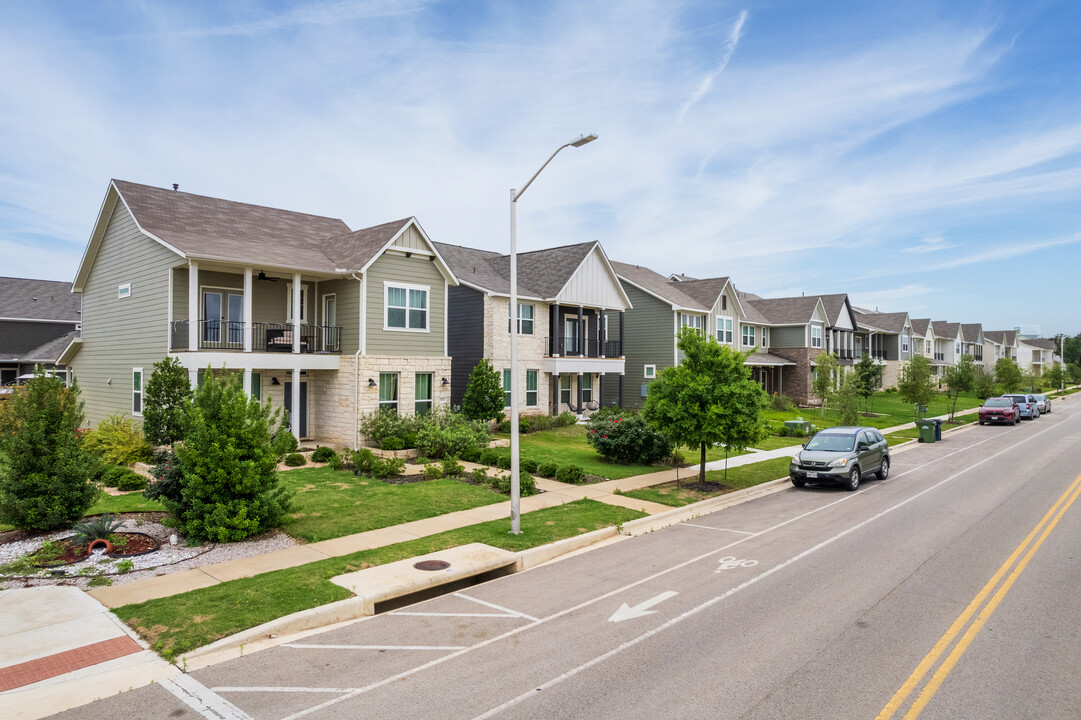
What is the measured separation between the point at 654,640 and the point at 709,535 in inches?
234

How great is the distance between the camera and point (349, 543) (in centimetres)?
1182

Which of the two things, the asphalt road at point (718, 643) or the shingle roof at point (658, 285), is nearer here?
the asphalt road at point (718, 643)

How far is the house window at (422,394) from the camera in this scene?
969 inches

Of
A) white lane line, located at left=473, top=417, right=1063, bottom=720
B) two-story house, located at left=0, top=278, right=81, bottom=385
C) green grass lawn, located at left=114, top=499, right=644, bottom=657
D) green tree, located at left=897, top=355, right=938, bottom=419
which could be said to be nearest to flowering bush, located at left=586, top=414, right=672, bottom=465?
white lane line, located at left=473, top=417, right=1063, bottom=720

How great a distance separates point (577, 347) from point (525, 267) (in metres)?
5.54

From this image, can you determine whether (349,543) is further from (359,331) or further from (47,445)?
(359,331)

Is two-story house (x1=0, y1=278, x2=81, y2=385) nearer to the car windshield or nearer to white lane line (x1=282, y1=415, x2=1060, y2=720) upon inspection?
the car windshield

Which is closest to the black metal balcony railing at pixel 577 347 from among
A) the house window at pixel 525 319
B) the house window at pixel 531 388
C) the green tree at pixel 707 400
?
the house window at pixel 525 319

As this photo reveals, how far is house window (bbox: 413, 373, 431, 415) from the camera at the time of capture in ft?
80.8

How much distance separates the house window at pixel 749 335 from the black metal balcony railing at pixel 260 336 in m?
33.3

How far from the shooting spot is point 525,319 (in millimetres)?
31672

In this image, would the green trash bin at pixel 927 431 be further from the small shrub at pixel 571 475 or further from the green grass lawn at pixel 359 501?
the green grass lawn at pixel 359 501

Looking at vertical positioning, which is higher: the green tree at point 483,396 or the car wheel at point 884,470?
the green tree at point 483,396

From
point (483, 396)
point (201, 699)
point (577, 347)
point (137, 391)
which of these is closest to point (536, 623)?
point (201, 699)
